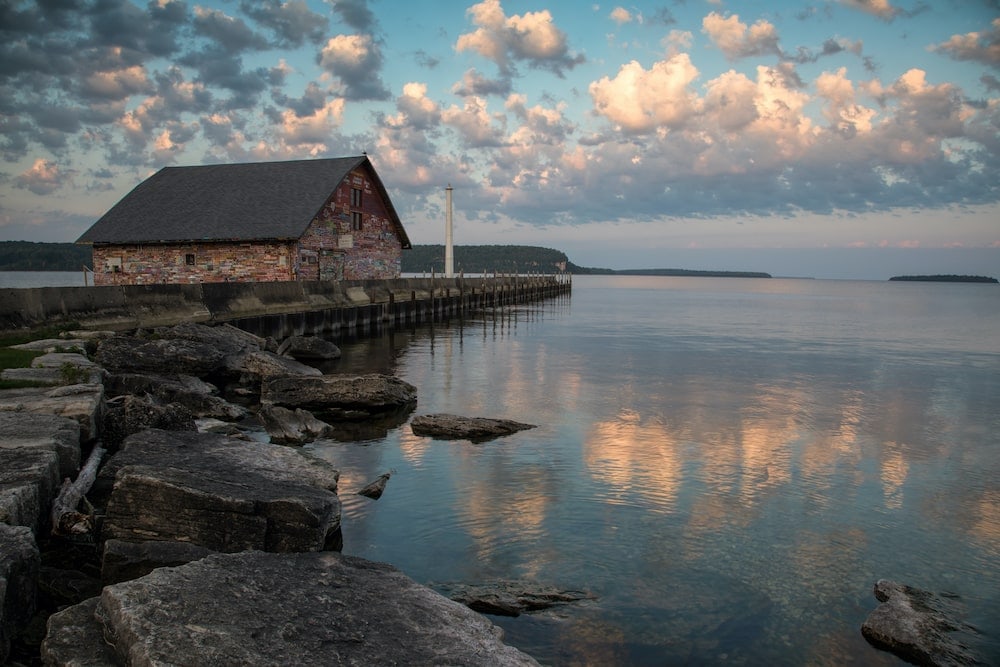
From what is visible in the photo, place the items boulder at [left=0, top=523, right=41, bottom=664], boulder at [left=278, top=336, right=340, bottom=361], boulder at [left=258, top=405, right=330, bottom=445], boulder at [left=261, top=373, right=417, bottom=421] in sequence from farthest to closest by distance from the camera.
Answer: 1. boulder at [left=278, top=336, right=340, bottom=361]
2. boulder at [left=261, top=373, right=417, bottom=421]
3. boulder at [left=258, top=405, right=330, bottom=445]
4. boulder at [left=0, top=523, right=41, bottom=664]

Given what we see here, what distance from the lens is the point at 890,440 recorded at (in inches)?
480

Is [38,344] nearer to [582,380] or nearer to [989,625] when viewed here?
[582,380]

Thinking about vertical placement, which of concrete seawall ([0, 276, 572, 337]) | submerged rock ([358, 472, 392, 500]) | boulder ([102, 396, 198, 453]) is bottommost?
submerged rock ([358, 472, 392, 500])

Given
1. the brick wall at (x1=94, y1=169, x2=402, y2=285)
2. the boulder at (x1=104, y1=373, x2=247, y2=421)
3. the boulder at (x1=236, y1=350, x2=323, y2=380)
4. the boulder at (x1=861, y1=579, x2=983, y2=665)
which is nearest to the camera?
the boulder at (x1=861, y1=579, x2=983, y2=665)

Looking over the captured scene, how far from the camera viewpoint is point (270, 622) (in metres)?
3.86

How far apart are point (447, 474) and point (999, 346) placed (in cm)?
3131

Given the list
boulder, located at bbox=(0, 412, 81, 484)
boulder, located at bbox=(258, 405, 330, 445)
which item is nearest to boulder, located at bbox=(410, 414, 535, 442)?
boulder, located at bbox=(258, 405, 330, 445)

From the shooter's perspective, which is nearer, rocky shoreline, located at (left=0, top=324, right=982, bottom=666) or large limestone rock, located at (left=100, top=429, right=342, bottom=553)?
rocky shoreline, located at (left=0, top=324, right=982, bottom=666)

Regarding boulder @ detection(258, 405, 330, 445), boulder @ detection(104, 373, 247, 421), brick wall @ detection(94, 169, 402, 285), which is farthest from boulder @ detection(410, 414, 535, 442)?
brick wall @ detection(94, 169, 402, 285)

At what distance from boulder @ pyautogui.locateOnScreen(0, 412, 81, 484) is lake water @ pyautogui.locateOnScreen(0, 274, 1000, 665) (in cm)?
257

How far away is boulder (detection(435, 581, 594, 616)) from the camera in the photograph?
5.63 m

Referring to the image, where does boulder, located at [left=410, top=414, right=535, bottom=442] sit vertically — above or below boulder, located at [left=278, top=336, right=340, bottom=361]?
below

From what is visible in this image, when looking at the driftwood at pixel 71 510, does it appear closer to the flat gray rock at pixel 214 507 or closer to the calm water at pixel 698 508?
the flat gray rock at pixel 214 507

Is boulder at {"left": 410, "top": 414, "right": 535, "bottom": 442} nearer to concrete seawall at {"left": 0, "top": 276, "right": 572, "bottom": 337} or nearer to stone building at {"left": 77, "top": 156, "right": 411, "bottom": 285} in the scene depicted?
concrete seawall at {"left": 0, "top": 276, "right": 572, "bottom": 337}
